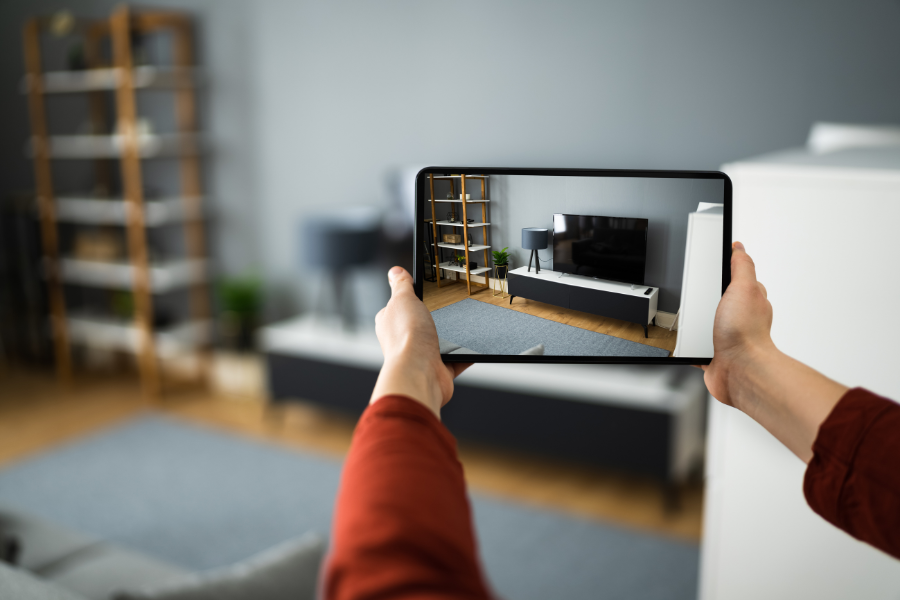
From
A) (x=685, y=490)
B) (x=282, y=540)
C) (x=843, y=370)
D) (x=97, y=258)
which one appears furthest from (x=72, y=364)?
(x=843, y=370)

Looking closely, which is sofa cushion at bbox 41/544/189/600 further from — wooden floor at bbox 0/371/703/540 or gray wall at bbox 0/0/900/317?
gray wall at bbox 0/0/900/317

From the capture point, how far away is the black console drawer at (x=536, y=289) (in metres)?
0.57

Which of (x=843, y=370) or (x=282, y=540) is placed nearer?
(x=843, y=370)

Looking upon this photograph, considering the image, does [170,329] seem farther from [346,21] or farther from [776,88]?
[776,88]

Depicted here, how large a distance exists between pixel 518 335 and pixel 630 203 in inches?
5.7

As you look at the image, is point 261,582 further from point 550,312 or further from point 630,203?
point 630,203

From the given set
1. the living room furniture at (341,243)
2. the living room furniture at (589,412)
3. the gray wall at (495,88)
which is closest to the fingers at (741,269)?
the living room furniture at (589,412)

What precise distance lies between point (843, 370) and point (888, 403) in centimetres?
26

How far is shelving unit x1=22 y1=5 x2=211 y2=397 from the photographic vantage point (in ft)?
10.5

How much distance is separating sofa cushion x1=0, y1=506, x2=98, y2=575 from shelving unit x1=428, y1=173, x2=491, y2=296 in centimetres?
134

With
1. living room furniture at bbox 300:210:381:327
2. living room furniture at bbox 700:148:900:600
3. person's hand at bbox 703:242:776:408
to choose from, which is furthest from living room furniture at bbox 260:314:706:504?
person's hand at bbox 703:242:776:408

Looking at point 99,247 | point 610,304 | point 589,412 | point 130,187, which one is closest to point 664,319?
point 610,304

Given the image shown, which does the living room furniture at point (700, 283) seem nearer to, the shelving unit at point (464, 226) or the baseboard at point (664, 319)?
the baseboard at point (664, 319)

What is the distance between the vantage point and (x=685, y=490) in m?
2.43
